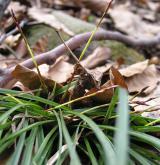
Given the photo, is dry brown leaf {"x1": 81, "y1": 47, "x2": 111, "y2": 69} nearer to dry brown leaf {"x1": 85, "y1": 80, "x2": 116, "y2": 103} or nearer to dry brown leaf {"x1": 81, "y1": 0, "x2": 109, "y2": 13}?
dry brown leaf {"x1": 85, "y1": 80, "x2": 116, "y2": 103}

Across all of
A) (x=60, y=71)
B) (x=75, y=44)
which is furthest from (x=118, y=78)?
(x=75, y=44)

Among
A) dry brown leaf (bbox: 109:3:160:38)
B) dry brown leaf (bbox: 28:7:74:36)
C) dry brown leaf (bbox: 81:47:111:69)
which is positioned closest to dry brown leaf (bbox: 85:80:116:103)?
dry brown leaf (bbox: 81:47:111:69)

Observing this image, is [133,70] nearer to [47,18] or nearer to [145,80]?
[145,80]

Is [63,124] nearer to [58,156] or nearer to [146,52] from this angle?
[58,156]

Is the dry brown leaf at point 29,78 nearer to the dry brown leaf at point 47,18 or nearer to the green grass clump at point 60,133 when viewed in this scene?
the green grass clump at point 60,133

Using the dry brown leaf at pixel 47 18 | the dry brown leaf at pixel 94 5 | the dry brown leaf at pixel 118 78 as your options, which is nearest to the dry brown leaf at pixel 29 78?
the dry brown leaf at pixel 118 78
